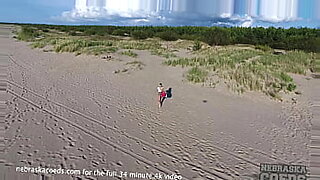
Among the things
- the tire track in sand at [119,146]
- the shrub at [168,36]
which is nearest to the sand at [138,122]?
the tire track in sand at [119,146]

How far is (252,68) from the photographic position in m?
2.94

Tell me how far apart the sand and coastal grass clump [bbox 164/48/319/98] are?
0.07 metres

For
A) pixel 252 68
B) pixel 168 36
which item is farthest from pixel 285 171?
pixel 168 36

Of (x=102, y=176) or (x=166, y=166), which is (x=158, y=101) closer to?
(x=166, y=166)

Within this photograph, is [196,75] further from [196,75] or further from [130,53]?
[130,53]

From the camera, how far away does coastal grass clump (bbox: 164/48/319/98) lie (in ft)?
9.50

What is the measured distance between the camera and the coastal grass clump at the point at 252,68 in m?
2.89

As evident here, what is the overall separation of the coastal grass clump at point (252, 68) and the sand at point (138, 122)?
7 centimetres

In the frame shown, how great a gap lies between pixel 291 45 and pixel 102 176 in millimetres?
1628

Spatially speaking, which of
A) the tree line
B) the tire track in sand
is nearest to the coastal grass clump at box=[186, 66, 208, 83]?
the tree line

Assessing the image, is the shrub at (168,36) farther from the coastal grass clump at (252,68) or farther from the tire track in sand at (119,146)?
the tire track in sand at (119,146)

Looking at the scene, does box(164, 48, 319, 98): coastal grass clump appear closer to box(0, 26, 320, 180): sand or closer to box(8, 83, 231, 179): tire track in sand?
box(0, 26, 320, 180): sand

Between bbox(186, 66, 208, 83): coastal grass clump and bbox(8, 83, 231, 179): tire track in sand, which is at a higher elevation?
bbox(186, 66, 208, 83): coastal grass clump

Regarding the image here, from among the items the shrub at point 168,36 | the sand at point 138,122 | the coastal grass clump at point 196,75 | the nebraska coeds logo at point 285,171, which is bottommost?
the nebraska coeds logo at point 285,171
